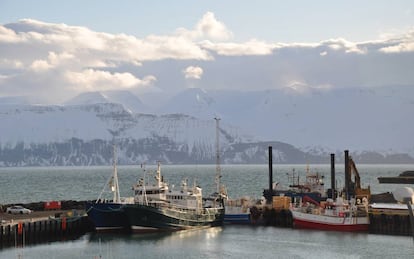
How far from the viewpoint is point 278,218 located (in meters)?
82.5

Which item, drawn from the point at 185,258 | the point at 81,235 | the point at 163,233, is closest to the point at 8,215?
the point at 81,235

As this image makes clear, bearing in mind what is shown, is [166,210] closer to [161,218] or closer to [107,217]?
[161,218]

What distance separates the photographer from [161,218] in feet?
243

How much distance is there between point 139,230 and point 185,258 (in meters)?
14.3

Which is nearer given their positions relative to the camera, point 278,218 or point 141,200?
point 141,200

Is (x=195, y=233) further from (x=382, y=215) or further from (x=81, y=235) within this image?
(x=382, y=215)

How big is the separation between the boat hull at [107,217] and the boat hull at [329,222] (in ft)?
60.1

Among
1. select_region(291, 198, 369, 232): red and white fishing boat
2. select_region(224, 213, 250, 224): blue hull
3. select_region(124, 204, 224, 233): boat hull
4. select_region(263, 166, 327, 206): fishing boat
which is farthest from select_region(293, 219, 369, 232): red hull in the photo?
select_region(263, 166, 327, 206): fishing boat

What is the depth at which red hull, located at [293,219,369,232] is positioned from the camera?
249ft

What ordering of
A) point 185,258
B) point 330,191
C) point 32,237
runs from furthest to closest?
point 330,191 → point 32,237 → point 185,258

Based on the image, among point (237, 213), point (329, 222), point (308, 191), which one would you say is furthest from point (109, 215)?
point (308, 191)

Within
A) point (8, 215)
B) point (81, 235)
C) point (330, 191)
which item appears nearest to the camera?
point (81, 235)

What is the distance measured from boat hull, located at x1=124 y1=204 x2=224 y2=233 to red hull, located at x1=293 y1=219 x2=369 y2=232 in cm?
981

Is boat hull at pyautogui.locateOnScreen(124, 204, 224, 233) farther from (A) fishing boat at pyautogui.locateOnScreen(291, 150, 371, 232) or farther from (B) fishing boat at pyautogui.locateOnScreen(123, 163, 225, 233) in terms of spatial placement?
(A) fishing boat at pyautogui.locateOnScreen(291, 150, 371, 232)
